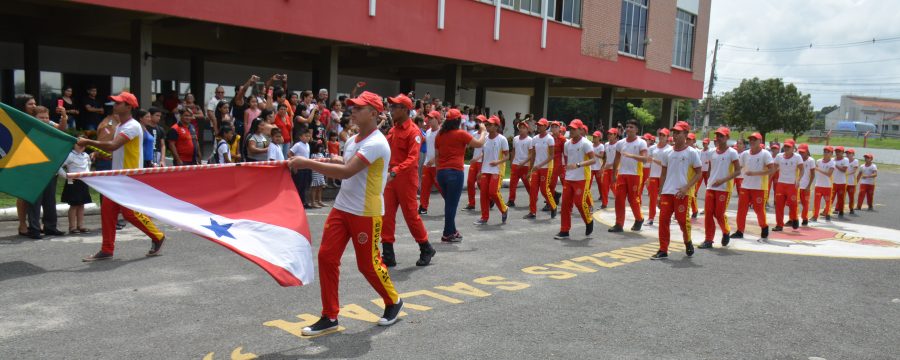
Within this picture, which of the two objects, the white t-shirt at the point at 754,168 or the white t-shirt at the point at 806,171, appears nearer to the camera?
the white t-shirt at the point at 754,168

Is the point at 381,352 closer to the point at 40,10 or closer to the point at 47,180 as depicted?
the point at 47,180

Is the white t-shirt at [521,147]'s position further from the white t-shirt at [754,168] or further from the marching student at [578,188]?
the white t-shirt at [754,168]

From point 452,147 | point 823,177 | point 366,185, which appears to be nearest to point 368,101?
point 366,185

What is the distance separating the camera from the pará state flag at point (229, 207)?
193 inches

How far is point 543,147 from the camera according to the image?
42.3ft

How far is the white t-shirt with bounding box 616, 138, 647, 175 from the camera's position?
11.4m

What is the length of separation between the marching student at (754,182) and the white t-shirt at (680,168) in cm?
254

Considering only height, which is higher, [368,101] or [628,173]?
[368,101]

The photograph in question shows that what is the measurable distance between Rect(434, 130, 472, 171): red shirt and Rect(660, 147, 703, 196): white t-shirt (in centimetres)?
287

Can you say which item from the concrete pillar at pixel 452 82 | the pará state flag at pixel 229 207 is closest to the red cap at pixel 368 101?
the pará state flag at pixel 229 207

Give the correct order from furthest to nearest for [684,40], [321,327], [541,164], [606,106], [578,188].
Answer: [684,40] < [606,106] < [541,164] < [578,188] < [321,327]

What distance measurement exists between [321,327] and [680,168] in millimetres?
6084

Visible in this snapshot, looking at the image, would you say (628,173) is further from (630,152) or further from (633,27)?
(633,27)

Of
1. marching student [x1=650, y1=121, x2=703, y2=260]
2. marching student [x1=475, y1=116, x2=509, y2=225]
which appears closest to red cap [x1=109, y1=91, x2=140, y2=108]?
marching student [x1=475, y1=116, x2=509, y2=225]
